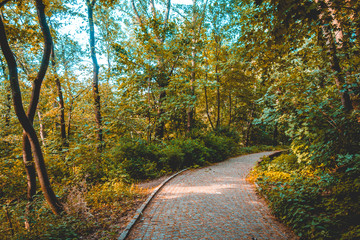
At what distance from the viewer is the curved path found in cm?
398

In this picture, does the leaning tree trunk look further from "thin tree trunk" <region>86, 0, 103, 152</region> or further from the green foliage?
the green foliage

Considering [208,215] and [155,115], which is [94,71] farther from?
[208,215]

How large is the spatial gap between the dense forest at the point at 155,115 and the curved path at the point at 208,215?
56 centimetres

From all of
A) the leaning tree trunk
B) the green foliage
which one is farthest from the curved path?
the leaning tree trunk

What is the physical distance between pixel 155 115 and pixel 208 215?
7393 millimetres

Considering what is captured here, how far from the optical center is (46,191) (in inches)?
195

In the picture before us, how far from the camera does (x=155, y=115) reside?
1127 centimetres

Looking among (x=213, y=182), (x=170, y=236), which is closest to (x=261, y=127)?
(x=213, y=182)

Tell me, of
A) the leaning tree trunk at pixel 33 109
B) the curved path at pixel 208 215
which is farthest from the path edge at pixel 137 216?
the leaning tree trunk at pixel 33 109

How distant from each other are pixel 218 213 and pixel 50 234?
391cm

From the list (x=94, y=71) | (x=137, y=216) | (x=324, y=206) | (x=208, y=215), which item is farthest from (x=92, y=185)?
(x=324, y=206)

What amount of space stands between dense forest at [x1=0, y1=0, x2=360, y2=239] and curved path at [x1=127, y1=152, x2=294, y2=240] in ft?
1.84

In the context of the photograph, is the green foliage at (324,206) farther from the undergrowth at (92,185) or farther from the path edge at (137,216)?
the undergrowth at (92,185)

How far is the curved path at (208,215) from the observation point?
3984mm
